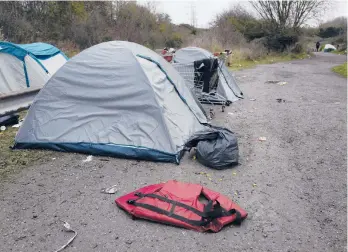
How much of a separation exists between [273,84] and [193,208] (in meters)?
10.3

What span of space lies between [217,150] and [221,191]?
811 millimetres

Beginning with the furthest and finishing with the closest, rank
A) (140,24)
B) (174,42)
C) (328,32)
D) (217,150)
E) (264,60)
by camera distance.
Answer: (328,32)
(174,42)
(140,24)
(264,60)
(217,150)

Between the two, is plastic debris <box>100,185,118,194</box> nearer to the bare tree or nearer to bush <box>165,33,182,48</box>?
bush <box>165,33,182,48</box>

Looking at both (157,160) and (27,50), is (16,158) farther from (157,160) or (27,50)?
(27,50)

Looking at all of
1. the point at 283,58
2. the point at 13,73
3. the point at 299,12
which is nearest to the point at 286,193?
the point at 13,73

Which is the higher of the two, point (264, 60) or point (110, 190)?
point (264, 60)

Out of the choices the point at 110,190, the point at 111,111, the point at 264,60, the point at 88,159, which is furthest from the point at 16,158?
the point at 264,60

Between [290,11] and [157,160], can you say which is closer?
[157,160]

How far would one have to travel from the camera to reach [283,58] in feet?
81.3

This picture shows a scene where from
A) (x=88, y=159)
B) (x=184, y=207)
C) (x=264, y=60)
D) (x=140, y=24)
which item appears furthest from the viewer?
(x=140, y=24)

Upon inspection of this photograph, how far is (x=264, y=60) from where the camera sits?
74.4ft

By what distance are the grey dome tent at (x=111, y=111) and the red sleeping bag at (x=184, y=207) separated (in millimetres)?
1107

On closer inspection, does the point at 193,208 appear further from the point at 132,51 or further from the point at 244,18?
the point at 244,18

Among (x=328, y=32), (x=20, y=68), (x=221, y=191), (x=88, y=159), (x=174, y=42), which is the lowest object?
(x=221, y=191)
